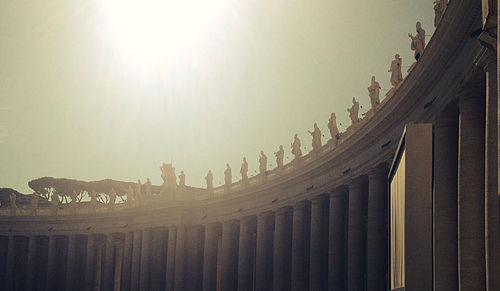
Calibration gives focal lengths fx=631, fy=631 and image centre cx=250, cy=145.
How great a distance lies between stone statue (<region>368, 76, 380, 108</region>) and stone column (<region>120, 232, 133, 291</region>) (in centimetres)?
6605

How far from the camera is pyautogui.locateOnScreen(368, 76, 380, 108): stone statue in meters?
46.2

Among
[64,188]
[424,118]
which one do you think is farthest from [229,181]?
[64,188]

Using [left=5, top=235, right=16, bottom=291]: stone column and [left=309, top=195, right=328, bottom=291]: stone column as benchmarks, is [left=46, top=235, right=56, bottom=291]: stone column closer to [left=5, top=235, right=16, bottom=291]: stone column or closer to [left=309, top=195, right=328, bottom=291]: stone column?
[left=5, top=235, right=16, bottom=291]: stone column

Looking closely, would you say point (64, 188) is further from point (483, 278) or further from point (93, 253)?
point (483, 278)

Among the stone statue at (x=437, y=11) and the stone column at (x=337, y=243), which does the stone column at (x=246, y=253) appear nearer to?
the stone column at (x=337, y=243)

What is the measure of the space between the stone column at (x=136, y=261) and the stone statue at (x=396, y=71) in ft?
220

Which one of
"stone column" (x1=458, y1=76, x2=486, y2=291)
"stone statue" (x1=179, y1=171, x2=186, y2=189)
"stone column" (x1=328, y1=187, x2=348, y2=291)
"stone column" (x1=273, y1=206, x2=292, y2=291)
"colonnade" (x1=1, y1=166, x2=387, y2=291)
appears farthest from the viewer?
"stone statue" (x1=179, y1=171, x2=186, y2=189)

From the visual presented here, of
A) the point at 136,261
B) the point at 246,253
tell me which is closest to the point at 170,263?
the point at 136,261

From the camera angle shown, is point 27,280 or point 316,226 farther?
point 27,280

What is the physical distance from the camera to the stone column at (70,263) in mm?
109812

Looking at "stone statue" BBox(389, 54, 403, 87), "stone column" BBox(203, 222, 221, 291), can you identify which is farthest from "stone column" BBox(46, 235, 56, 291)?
"stone statue" BBox(389, 54, 403, 87)

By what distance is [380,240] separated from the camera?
138ft

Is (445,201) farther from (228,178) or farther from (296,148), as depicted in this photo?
(228,178)

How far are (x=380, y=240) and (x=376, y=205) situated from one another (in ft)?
7.76
